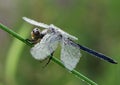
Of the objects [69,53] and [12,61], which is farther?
[12,61]

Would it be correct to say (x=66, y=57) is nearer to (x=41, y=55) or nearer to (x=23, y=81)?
(x=41, y=55)

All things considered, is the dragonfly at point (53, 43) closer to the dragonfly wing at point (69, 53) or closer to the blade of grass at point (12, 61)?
the dragonfly wing at point (69, 53)

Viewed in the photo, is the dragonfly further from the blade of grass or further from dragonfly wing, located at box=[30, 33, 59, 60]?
the blade of grass

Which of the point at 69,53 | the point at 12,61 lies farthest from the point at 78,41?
the point at 69,53

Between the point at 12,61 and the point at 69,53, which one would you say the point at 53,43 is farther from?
the point at 12,61

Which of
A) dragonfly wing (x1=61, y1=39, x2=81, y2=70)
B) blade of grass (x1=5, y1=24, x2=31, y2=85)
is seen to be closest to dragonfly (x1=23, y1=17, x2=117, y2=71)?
dragonfly wing (x1=61, y1=39, x2=81, y2=70)
